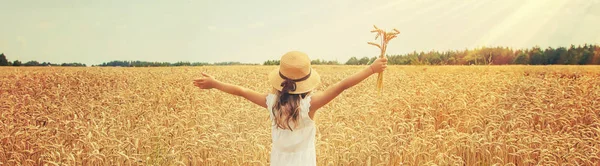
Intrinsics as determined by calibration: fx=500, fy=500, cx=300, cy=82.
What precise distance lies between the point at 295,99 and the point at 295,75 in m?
0.16

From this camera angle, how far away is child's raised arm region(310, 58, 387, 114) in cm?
312

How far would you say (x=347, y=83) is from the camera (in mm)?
3143

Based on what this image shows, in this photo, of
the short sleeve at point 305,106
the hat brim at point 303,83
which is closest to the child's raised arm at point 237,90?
the hat brim at point 303,83

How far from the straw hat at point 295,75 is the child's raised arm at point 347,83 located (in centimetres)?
9

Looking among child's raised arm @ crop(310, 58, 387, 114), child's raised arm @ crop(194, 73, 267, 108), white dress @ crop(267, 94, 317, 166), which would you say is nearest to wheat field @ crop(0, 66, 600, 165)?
white dress @ crop(267, 94, 317, 166)

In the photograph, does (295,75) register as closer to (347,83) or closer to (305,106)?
(305,106)

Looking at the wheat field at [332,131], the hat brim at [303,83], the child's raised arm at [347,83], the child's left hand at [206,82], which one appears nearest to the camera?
the child's raised arm at [347,83]

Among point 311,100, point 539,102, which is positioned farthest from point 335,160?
point 539,102

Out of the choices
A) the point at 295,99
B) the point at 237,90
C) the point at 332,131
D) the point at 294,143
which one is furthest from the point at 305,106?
the point at 332,131

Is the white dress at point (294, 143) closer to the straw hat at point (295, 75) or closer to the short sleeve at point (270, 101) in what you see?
the short sleeve at point (270, 101)

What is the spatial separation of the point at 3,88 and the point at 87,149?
9.47 m

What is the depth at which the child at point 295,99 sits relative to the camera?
3203 mm

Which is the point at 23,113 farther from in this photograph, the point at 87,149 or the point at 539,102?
the point at 539,102

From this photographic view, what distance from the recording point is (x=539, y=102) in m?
9.34
